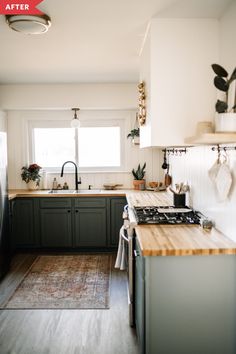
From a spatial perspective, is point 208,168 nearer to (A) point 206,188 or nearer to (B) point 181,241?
(A) point 206,188

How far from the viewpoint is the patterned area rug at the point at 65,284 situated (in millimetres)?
2957

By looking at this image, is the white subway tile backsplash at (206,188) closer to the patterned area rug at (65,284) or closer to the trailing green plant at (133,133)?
the trailing green plant at (133,133)

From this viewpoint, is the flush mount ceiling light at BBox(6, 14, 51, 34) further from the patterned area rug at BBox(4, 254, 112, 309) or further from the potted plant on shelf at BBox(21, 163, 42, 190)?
the potted plant on shelf at BBox(21, 163, 42, 190)

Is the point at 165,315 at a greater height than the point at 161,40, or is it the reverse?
the point at 161,40

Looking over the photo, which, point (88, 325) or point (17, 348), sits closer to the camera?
point (17, 348)

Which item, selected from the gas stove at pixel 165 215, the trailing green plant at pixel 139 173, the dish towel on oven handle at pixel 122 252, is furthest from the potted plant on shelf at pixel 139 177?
the dish towel on oven handle at pixel 122 252

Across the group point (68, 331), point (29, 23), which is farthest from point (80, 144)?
point (68, 331)

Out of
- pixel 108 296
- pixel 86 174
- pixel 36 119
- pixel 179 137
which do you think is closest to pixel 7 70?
pixel 36 119

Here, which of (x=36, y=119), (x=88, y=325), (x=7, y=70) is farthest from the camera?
(x=36, y=119)

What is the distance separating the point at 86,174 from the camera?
482 centimetres

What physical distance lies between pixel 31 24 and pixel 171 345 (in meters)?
2.30

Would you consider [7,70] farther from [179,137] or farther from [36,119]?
[179,137]

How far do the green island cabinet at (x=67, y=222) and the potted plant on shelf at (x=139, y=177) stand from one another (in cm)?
40

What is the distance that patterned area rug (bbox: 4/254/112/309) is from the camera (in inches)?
116
